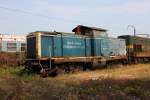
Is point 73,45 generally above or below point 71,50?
above

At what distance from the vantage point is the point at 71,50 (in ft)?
82.9

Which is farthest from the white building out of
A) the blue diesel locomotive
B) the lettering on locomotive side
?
the lettering on locomotive side

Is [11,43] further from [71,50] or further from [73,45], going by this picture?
[71,50]

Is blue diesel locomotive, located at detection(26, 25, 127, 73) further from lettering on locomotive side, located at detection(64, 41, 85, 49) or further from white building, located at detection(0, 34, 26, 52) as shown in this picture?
white building, located at detection(0, 34, 26, 52)

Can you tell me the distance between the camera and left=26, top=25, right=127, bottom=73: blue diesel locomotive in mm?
22641

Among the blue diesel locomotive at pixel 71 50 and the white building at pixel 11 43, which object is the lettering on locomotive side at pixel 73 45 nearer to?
the blue diesel locomotive at pixel 71 50

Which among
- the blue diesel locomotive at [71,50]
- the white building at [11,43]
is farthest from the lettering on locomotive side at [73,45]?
the white building at [11,43]

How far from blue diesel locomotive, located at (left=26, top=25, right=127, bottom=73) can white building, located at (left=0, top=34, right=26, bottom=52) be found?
585 inches

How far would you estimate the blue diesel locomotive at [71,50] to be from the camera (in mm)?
22641

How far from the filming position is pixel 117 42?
106 ft

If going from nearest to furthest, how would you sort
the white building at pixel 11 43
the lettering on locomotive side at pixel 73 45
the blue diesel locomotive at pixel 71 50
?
1. the blue diesel locomotive at pixel 71 50
2. the lettering on locomotive side at pixel 73 45
3. the white building at pixel 11 43

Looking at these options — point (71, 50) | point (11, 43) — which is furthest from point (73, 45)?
point (11, 43)

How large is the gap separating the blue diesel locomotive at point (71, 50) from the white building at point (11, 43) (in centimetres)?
1486

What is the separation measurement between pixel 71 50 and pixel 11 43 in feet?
60.7
